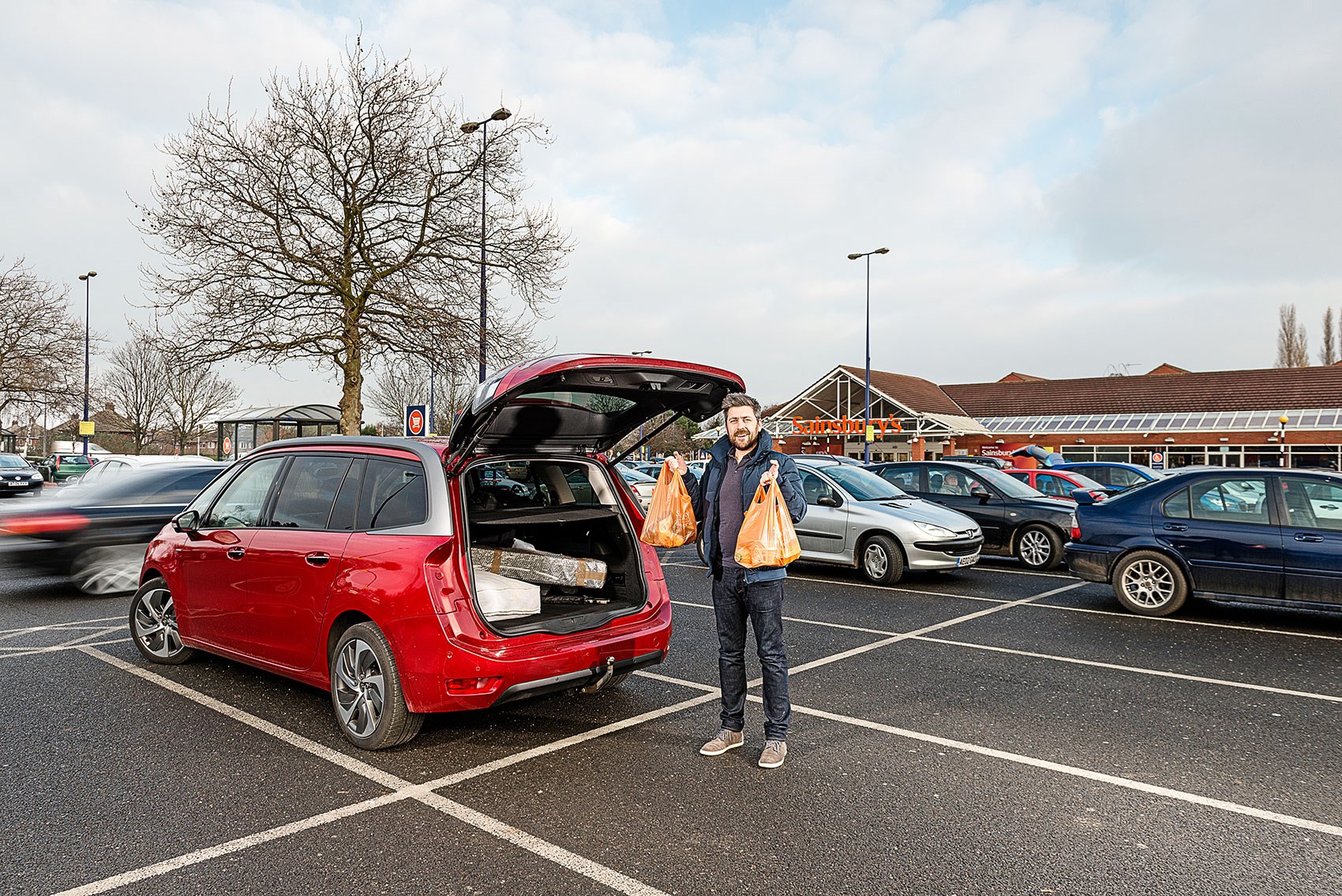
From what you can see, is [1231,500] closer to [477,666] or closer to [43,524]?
[477,666]

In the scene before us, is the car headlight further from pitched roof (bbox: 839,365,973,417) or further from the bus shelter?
pitched roof (bbox: 839,365,973,417)

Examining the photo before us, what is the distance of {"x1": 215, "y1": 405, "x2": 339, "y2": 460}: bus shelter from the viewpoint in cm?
2173

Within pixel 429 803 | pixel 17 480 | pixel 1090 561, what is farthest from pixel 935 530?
pixel 17 480

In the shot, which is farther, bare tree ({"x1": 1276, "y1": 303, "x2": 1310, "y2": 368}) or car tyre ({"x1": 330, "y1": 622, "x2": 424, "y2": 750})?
bare tree ({"x1": 1276, "y1": 303, "x2": 1310, "y2": 368})

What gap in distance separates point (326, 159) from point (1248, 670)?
19.7 meters

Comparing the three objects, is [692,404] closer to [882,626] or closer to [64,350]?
[882,626]

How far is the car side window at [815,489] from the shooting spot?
11.5 meters

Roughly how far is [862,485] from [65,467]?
39.3 meters

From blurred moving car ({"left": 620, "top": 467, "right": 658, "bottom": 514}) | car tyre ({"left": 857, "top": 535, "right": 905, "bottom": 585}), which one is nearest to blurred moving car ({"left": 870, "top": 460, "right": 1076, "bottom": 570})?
car tyre ({"left": 857, "top": 535, "right": 905, "bottom": 585})

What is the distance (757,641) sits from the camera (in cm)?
455

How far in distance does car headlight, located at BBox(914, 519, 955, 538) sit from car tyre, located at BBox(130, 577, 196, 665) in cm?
769

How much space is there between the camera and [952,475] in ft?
43.5

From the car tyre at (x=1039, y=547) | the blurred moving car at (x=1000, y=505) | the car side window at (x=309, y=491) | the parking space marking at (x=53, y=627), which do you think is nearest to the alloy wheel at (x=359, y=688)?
the car side window at (x=309, y=491)

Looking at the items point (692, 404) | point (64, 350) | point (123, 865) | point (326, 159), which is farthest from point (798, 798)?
point (64, 350)
